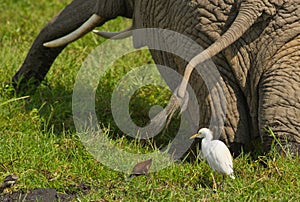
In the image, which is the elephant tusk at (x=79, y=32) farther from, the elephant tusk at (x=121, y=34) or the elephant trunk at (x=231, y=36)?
the elephant trunk at (x=231, y=36)

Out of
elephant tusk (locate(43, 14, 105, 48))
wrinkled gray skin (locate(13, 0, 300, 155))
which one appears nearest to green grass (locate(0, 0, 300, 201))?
wrinkled gray skin (locate(13, 0, 300, 155))

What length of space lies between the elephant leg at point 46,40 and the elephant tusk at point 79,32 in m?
0.10

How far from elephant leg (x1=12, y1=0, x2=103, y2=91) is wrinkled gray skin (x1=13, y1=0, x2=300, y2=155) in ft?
3.43

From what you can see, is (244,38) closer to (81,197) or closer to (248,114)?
(248,114)

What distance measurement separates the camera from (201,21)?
182 inches

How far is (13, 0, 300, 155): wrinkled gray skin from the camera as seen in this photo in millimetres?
4438

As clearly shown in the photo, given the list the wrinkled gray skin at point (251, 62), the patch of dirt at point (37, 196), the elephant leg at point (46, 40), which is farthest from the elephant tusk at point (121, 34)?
the patch of dirt at point (37, 196)

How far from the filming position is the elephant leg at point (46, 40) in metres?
5.95

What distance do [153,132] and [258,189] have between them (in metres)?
1.36

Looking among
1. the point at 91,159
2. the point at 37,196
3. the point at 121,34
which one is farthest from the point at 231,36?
the point at 121,34

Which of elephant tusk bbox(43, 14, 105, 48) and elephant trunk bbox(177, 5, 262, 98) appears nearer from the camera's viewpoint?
elephant trunk bbox(177, 5, 262, 98)

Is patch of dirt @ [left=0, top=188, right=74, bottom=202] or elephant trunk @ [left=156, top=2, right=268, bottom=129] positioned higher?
elephant trunk @ [left=156, top=2, right=268, bottom=129]

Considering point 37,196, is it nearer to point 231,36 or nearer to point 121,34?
point 231,36

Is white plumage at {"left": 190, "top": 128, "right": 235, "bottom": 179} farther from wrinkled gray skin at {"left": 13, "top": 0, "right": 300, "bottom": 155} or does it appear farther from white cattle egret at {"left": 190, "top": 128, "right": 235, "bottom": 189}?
wrinkled gray skin at {"left": 13, "top": 0, "right": 300, "bottom": 155}
